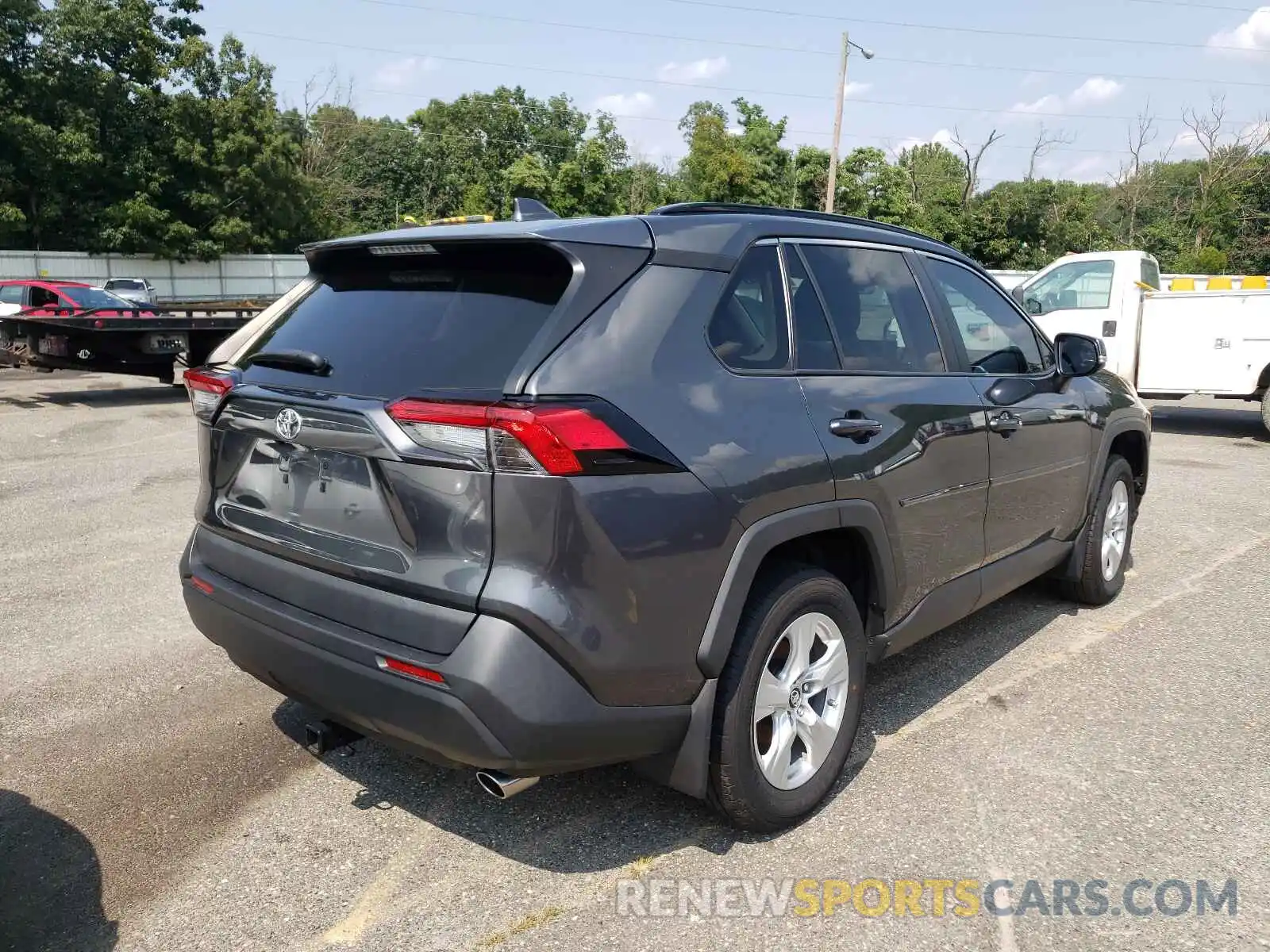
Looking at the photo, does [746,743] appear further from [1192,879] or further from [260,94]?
[260,94]

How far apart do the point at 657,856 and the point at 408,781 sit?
0.97m

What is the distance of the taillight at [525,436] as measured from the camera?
93.1 inches

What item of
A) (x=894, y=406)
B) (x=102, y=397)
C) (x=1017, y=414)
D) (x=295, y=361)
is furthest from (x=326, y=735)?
(x=102, y=397)

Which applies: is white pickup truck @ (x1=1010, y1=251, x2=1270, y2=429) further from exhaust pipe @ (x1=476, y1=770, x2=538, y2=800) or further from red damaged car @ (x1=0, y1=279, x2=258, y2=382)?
exhaust pipe @ (x1=476, y1=770, x2=538, y2=800)

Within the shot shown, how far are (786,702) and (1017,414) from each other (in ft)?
6.09

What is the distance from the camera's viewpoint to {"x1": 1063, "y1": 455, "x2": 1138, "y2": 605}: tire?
5062 millimetres

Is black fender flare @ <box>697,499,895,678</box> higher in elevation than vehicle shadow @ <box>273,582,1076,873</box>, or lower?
higher

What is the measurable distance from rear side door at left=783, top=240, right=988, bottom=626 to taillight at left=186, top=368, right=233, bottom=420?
5.97ft

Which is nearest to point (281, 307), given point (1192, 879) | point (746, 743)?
point (746, 743)

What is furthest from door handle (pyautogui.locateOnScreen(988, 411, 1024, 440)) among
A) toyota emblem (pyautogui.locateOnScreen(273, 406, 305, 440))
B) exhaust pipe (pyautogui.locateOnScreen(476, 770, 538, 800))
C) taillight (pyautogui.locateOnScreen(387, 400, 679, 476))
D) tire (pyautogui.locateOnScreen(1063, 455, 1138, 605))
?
toyota emblem (pyautogui.locateOnScreen(273, 406, 305, 440))

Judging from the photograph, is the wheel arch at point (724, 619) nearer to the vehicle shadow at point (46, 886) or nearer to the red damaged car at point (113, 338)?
the vehicle shadow at point (46, 886)

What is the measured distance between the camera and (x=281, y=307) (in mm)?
3350

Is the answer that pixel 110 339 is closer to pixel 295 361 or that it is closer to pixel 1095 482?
pixel 295 361

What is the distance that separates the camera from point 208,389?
3.17m
